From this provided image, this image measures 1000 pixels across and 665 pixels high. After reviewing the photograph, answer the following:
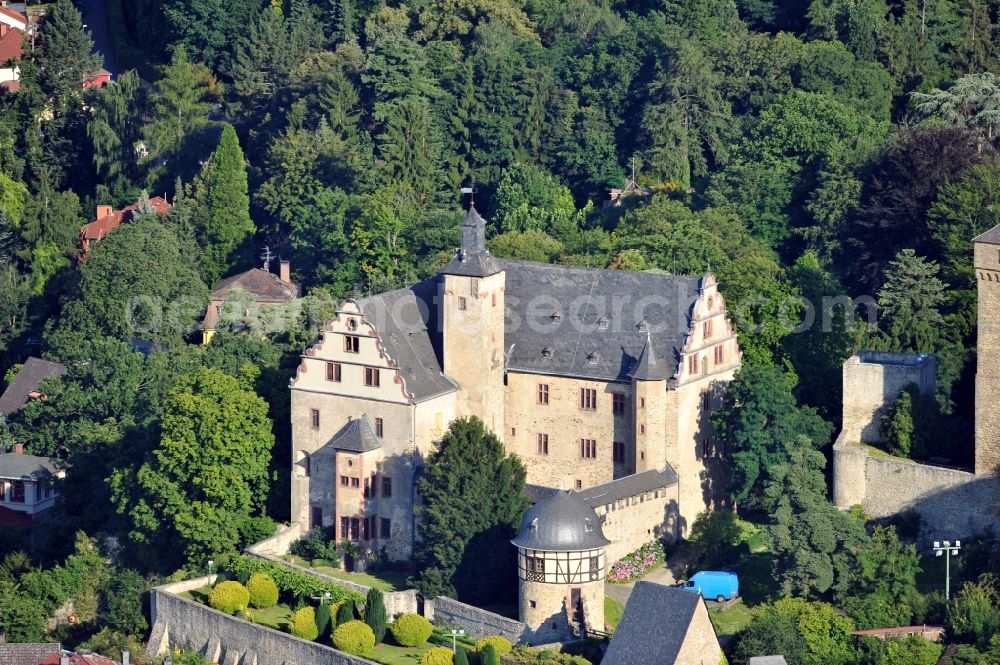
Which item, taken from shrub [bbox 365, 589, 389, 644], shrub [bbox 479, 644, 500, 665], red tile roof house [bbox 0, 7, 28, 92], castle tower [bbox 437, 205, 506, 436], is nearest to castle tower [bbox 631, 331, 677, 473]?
castle tower [bbox 437, 205, 506, 436]

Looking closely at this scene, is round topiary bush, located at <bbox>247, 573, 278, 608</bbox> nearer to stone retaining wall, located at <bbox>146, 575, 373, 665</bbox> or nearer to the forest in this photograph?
stone retaining wall, located at <bbox>146, 575, 373, 665</bbox>

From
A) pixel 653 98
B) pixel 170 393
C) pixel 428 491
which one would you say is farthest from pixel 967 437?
pixel 653 98

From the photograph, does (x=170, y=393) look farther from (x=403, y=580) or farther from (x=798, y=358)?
(x=798, y=358)

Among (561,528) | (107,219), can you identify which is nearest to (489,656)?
(561,528)

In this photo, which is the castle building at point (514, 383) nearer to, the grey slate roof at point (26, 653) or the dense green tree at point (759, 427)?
the dense green tree at point (759, 427)

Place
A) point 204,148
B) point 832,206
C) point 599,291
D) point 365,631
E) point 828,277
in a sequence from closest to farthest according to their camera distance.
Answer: point 365,631
point 599,291
point 828,277
point 832,206
point 204,148

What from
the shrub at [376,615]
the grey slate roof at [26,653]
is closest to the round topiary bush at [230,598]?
the shrub at [376,615]

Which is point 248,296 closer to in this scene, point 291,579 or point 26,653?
point 26,653
